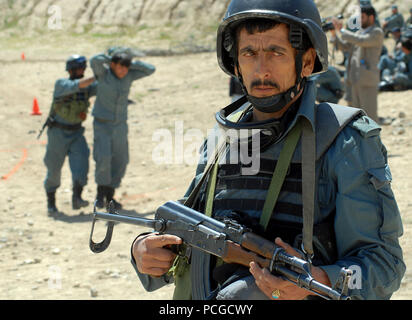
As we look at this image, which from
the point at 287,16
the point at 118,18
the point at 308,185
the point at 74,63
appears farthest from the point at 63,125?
the point at 118,18

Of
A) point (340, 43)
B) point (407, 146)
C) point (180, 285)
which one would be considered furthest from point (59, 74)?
point (180, 285)

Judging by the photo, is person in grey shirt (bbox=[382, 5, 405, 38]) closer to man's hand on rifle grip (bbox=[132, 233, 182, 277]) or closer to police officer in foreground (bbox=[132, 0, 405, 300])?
police officer in foreground (bbox=[132, 0, 405, 300])

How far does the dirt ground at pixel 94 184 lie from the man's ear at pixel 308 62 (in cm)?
271

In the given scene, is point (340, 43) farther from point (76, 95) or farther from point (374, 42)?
point (76, 95)

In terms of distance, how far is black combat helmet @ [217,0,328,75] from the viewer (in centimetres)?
197

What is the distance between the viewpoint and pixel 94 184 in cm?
933

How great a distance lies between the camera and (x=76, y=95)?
25.8ft

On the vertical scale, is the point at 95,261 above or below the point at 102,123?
below

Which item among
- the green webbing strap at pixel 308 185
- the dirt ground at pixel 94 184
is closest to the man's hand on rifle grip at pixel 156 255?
the green webbing strap at pixel 308 185

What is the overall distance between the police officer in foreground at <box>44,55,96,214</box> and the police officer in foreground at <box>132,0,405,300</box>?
5.87 meters

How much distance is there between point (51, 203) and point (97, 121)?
1.15 meters

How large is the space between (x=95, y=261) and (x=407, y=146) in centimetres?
475

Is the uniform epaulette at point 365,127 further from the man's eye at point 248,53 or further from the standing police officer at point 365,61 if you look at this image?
the standing police officer at point 365,61

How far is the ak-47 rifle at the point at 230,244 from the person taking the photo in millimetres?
1716
